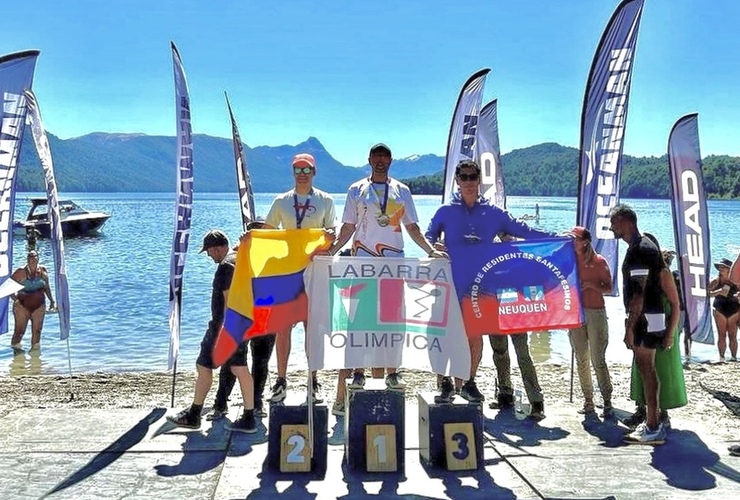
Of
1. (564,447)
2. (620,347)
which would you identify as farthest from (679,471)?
(620,347)

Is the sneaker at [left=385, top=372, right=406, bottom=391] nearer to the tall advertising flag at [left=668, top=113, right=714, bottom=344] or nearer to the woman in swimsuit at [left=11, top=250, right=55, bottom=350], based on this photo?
the tall advertising flag at [left=668, top=113, right=714, bottom=344]

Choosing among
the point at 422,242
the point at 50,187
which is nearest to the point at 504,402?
the point at 422,242

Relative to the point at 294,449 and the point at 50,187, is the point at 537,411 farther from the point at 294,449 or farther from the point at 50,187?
the point at 50,187

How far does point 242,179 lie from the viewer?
811cm

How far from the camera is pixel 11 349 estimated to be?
12.4 meters

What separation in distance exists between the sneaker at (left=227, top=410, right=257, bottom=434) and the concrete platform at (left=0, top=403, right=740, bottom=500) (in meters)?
0.07

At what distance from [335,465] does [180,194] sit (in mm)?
3272

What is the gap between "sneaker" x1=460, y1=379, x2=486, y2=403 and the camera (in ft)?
18.3

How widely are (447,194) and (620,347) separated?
17.5 feet

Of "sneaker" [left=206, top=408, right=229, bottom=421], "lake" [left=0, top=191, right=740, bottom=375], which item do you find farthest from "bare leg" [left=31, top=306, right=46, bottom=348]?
"sneaker" [left=206, top=408, right=229, bottom=421]

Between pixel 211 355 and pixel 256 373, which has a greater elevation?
pixel 211 355

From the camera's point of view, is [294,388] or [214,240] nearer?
[214,240]

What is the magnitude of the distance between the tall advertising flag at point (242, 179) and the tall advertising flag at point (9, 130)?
2.09 m

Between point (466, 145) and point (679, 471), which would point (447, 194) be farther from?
point (679, 471)
